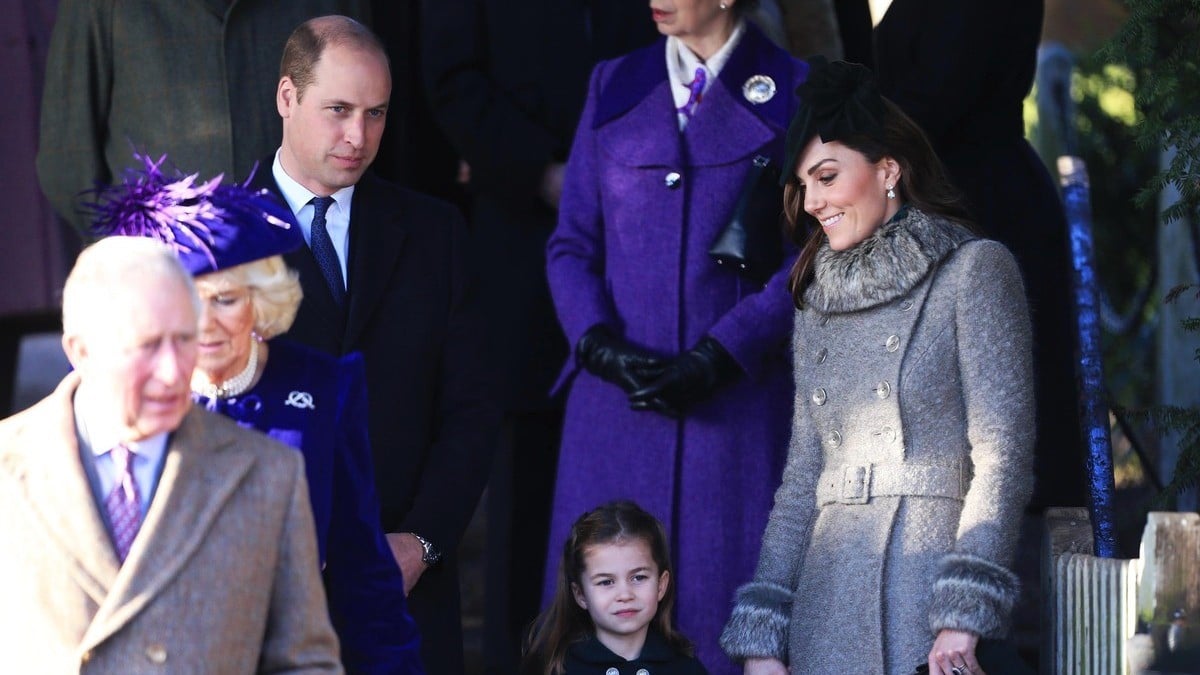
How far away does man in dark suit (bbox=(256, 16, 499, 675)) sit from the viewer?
14.6 feet

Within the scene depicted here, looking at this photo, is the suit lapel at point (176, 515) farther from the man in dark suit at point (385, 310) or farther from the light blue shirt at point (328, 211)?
the light blue shirt at point (328, 211)

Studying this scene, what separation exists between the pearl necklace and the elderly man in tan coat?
1.11 feet

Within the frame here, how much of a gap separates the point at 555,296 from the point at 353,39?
3.63 feet

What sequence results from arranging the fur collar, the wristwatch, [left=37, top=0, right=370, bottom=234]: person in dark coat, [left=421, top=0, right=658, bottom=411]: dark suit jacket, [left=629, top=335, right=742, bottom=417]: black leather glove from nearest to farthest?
the fur collar < the wristwatch < [left=629, top=335, right=742, bottom=417]: black leather glove < [left=37, top=0, right=370, bottom=234]: person in dark coat < [left=421, top=0, right=658, bottom=411]: dark suit jacket

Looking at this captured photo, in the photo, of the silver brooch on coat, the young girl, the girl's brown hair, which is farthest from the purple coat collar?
the silver brooch on coat

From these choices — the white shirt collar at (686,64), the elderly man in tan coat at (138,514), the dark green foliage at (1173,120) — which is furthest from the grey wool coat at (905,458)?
the elderly man in tan coat at (138,514)

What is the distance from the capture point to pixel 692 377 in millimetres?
5012

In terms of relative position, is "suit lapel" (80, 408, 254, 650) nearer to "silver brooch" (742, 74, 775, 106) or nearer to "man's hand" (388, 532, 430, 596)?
"man's hand" (388, 532, 430, 596)

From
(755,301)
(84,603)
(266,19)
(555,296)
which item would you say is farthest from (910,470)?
(266,19)

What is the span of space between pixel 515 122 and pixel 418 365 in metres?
1.49

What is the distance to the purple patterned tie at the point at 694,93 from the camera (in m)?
5.35

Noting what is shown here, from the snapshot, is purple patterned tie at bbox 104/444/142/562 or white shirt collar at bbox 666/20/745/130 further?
white shirt collar at bbox 666/20/745/130

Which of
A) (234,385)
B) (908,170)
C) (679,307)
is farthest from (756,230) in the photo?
(234,385)

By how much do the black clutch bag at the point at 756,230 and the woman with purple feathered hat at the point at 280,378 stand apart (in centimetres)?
156
